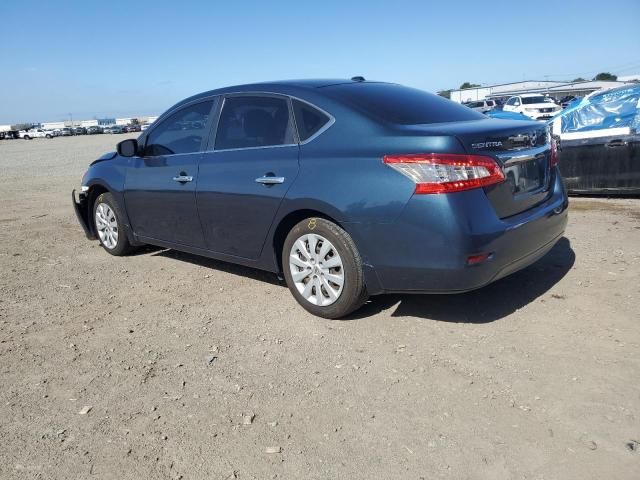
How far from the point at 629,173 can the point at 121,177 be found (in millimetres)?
6710

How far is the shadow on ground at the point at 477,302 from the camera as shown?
3891 mm

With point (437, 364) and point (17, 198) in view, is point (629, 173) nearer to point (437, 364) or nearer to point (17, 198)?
point (437, 364)

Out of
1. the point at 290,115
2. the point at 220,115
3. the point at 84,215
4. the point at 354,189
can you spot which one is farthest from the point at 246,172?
the point at 84,215

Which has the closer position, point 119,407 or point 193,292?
point 119,407

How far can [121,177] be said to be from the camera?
5.53 meters

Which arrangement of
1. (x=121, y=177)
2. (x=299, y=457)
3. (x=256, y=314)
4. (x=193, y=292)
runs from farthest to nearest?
(x=121, y=177)
(x=193, y=292)
(x=256, y=314)
(x=299, y=457)

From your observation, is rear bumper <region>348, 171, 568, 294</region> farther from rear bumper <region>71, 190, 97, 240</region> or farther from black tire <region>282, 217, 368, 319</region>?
rear bumper <region>71, 190, 97, 240</region>

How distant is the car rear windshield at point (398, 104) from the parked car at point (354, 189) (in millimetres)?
17

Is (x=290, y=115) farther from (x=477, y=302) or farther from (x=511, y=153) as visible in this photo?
(x=477, y=302)

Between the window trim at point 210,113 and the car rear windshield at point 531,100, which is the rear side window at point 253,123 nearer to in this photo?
the window trim at point 210,113

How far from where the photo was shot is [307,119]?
3910 millimetres

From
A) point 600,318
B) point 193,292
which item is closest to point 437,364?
point 600,318

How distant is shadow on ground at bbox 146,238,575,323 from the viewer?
3.90m

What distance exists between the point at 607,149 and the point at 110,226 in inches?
262
